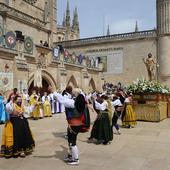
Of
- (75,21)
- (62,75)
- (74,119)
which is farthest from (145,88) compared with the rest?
(75,21)

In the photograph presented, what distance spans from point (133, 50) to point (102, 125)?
29.9 m

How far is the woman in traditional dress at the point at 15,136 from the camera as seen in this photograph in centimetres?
678

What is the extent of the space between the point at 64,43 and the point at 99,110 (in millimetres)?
34812

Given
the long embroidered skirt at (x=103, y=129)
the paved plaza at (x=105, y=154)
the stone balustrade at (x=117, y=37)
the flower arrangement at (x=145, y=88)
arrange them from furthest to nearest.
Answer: the stone balustrade at (x=117, y=37), the flower arrangement at (x=145, y=88), the long embroidered skirt at (x=103, y=129), the paved plaza at (x=105, y=154)

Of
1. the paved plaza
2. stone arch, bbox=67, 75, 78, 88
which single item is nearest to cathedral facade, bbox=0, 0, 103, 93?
stone arch, bbox=67, 75, 78, 88

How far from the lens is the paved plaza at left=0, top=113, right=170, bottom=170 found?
242 inches

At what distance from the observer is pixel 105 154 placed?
23.7ft

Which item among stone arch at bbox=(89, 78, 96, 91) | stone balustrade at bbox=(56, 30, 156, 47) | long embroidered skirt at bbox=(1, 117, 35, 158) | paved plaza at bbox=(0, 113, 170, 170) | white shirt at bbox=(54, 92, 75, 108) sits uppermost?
stone balustrade at bbox=(56, 30, 156, 47)

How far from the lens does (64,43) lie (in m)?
42.9

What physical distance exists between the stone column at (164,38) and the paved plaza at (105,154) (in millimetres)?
25299

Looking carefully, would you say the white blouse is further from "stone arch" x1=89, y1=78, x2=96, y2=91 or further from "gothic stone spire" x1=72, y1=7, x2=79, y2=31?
"gothic stone spire" x1=72, y1=7, x2=79, y2=31

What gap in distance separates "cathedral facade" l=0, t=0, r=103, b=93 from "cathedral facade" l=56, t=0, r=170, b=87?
673cm

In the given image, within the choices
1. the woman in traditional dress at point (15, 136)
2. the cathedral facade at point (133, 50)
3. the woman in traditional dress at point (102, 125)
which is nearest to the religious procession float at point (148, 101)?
the woman in traditional dress at point (102, 125)

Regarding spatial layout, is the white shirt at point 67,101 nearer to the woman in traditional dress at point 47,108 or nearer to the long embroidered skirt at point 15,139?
the long embroidered skirt at point 15,139
